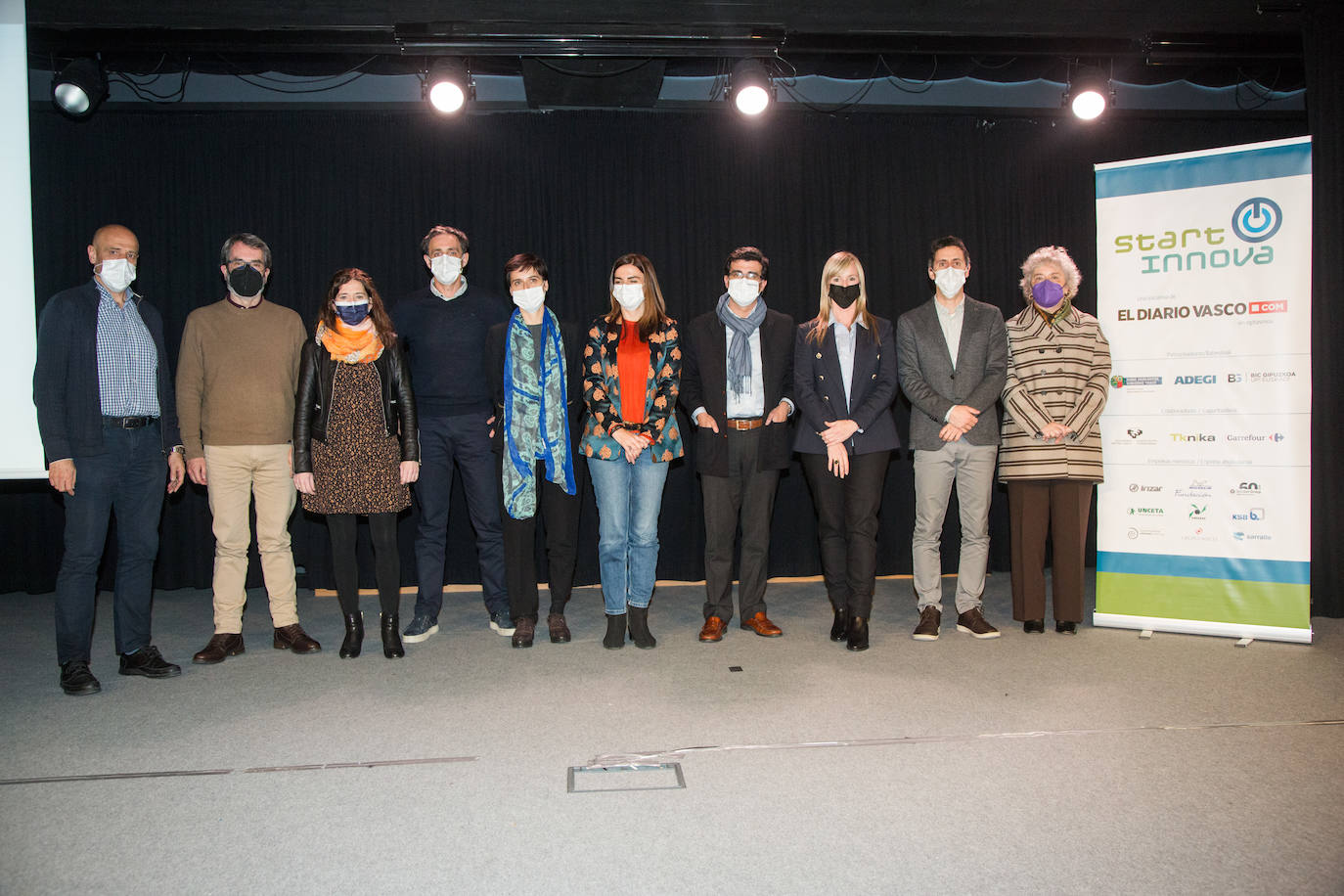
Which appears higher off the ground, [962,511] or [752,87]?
[752,87]

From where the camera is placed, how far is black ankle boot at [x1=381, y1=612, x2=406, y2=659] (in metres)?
3.70

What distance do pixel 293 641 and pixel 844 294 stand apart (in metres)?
2.88

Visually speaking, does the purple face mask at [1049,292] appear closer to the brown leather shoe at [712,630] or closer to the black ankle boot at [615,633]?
the brown leather shoe at [712,630]

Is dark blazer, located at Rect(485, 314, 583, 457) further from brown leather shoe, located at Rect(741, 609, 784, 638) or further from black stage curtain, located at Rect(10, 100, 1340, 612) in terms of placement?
black stage curtain, located at Rect(10, 100, 1340, 612)

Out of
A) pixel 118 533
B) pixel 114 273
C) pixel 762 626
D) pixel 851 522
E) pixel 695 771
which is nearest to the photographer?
pixel 695 771

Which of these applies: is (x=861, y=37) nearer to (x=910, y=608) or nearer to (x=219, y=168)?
(x=910, y=608)

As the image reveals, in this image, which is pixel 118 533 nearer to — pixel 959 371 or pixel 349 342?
pixel 349 342

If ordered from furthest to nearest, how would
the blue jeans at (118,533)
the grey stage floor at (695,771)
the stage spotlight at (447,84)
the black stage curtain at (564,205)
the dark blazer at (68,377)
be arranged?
the black stage curtain at (564,205) < the stage spotlight at (447,84) < the blue jeans at (118,533) < the dark blazer at (68,377) < the grey stage floor at (695,771)

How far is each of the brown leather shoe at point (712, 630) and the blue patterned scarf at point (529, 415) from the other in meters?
0.92

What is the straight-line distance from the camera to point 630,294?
3.68m

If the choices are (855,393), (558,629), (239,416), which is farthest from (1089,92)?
(239,416)

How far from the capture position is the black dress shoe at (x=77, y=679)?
10.8ft

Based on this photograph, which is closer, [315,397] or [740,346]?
[315,397]

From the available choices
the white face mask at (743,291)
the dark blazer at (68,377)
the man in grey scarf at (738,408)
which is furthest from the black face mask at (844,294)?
the dark blazer at (68,377)
